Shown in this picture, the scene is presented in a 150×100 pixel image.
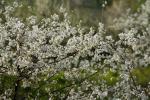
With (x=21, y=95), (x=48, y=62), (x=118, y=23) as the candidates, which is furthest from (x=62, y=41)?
(x=118, y=23)

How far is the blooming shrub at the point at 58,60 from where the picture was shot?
9.78 m

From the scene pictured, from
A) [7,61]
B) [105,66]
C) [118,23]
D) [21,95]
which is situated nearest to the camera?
[7,61]

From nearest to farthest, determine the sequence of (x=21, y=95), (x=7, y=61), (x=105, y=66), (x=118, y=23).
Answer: (x=7, y=61) < (x=21, y=95) < (x=105, y=66) < (x=118, y=23)

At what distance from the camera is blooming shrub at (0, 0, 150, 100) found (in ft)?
32.1

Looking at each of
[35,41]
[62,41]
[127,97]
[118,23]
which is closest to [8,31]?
[35,41]

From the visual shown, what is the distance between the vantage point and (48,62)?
1023 centimetres

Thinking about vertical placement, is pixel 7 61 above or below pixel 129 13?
below

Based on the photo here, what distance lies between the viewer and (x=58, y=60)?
34.2 feet

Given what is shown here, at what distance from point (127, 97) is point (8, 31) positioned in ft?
11.8

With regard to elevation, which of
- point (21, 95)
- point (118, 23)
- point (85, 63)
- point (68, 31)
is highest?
point (118, 23)

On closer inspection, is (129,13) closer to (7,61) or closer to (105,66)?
(105,66)

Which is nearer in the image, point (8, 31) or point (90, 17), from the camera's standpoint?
point (8, 31)

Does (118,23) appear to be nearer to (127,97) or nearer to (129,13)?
(129,13)

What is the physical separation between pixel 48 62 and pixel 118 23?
23.4 metres
